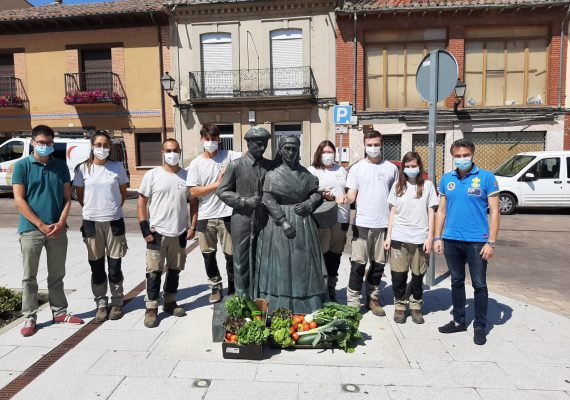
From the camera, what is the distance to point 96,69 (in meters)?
19.2

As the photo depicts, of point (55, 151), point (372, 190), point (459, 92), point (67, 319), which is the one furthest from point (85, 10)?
point (372, 190)

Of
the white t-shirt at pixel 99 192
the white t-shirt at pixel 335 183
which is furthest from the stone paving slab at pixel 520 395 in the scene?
the white t-shirt at pixel 99 192

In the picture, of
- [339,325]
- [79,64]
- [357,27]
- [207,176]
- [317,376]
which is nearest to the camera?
[317,376]

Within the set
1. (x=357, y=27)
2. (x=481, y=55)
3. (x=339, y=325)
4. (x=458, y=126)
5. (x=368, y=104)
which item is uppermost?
(x=357, y=27)

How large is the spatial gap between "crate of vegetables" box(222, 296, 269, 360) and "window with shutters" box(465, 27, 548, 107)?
16477 mm

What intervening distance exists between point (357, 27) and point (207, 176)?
14530 millimetres

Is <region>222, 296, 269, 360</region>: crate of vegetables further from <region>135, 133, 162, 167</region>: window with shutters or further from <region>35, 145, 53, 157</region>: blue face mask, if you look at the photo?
<region>135, 133, 162, 167</region>: window with shutters

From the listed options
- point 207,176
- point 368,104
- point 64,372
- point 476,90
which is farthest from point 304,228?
point 476,90

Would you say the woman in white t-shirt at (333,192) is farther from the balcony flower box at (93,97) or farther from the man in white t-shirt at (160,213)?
the balcony flower box at (93,97)

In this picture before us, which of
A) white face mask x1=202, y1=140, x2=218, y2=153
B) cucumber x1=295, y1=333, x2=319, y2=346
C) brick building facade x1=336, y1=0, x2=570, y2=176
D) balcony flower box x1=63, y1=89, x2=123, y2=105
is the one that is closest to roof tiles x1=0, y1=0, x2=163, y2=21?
balcony flower box x1=63, y1=89, x2=123, y2=105

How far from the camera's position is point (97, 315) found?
447cm

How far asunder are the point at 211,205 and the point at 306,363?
87.4 inches

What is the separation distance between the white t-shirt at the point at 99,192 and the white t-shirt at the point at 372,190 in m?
2.57

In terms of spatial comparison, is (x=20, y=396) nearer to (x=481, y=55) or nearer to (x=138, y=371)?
(x=138, y=371)
